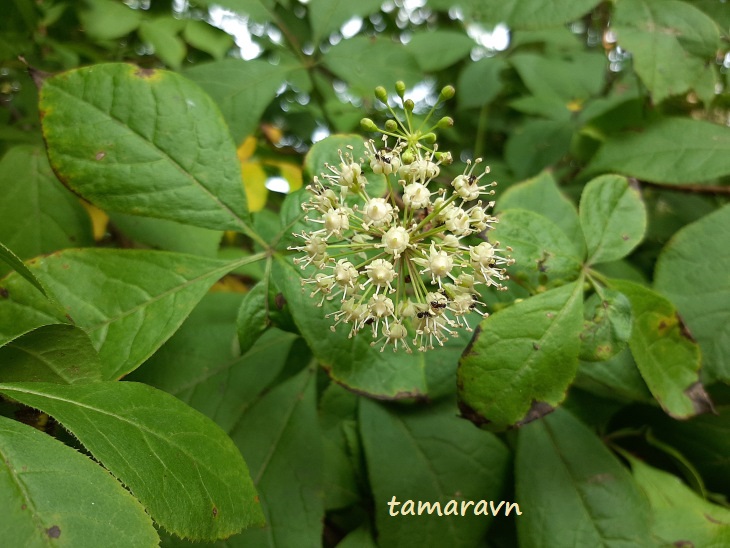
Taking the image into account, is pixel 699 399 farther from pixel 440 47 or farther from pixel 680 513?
pixel 440 47

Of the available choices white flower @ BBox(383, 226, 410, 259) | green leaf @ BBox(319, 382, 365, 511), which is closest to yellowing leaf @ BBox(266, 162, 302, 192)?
green leaf @ BBox(319, 382, 365, 511)

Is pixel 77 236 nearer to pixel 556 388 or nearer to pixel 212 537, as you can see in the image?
pixel 212 537

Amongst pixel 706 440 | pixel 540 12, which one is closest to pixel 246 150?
pixel 540 12

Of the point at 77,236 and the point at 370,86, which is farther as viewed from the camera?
the point at 370,86

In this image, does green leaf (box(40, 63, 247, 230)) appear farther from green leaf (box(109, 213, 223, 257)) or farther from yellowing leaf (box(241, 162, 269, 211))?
yellowing leaf (box(241, 162, 269, 211))

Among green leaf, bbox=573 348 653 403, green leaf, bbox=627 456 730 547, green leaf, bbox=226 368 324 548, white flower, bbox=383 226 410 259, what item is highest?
white flower, bbox=383 226 410 259

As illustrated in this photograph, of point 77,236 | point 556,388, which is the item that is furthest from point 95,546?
point 77,236
